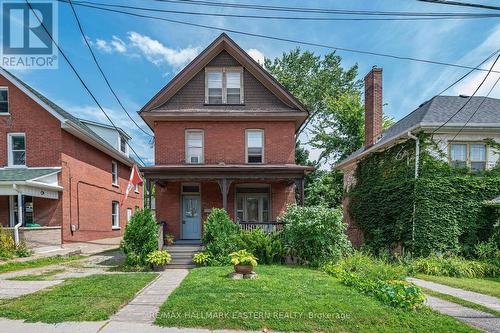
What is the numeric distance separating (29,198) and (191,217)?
28.0ft

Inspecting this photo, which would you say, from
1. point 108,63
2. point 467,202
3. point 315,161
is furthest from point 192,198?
point 315,161

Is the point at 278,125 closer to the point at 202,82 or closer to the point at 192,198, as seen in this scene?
the point at 202,82

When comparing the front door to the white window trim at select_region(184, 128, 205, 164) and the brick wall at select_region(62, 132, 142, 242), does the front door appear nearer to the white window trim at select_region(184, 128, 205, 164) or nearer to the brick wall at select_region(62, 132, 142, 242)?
the white window trim at select_region(184, 128, 205, 164)

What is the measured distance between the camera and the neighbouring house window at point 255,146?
14195 millimetres

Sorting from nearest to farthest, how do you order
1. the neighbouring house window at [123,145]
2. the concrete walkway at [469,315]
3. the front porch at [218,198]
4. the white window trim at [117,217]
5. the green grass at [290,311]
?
the green grass at [290,311] < the concrete walkway at [469,315] < the front porch at [218,198] < the white window trim at [117,217] < the neighbouring house window at [123,145]

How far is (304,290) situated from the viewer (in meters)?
6.42

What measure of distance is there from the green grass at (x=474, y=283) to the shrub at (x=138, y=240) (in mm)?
9004

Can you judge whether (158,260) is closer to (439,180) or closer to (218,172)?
(218,172)

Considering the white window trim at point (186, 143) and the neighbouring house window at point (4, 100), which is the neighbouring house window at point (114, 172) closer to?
the neighbouring house window at point (4, 100)

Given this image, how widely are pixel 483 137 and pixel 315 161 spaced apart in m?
14.3

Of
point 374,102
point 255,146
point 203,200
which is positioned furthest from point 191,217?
point 374,102

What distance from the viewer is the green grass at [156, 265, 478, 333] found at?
4723mm

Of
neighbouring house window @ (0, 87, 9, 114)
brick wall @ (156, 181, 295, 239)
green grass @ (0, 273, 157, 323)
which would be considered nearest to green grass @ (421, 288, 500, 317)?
green grass @ (0, 273, 157, 323)

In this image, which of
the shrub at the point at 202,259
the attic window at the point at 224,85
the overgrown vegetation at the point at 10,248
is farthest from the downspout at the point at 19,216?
the attic window at the point at 224,85
